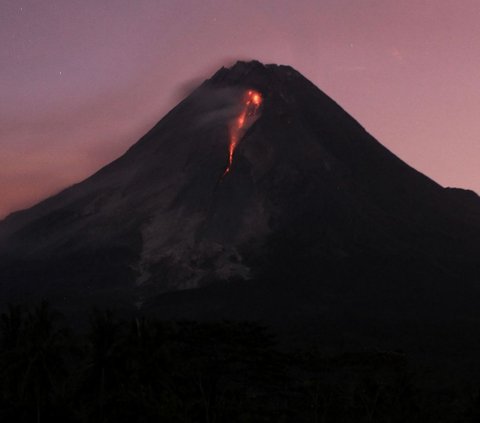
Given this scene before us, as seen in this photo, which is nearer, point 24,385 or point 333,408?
point 24,385

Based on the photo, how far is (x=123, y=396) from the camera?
2955 inches

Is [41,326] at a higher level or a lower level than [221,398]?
higher

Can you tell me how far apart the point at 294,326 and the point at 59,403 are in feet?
389

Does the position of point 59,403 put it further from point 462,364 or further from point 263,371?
point 462,364

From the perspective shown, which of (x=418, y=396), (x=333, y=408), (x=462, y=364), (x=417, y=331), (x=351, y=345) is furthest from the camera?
(x=417, y=331)

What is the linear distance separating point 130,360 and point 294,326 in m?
119

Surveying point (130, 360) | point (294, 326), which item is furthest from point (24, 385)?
point (294, 326)

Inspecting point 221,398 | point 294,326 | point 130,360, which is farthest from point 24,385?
point 294,326

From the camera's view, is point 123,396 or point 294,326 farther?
point 294,326

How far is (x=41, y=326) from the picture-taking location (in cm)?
7912

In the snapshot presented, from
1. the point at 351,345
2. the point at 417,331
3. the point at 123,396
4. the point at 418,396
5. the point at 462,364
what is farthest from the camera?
the point at 417,331

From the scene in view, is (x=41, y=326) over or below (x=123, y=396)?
over

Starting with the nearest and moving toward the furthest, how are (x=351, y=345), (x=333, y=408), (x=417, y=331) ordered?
(x=333, y=408), (x=351, y=345), (x=417, y=331)

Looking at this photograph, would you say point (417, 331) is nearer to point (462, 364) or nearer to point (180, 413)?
point (462, 364)
